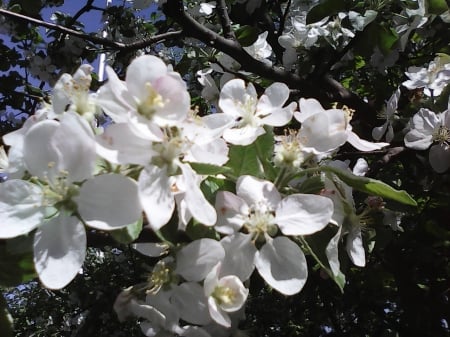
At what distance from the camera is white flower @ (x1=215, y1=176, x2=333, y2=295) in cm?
73

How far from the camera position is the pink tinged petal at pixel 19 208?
2.11 ft

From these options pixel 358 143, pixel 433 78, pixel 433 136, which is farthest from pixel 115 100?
pixel 433 78

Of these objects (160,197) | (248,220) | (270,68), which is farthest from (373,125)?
(160,197)

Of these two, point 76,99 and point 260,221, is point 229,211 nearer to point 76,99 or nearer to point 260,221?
point 260,221

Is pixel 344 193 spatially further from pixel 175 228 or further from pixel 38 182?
pixel 38 182

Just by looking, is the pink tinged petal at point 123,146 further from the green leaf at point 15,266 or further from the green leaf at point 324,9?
the green leaf at point 324,9

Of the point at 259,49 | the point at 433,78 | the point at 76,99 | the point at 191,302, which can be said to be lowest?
the point at 259,49

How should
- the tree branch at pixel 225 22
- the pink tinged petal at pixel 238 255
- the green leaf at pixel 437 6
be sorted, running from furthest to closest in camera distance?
the tree branch at pixel 225 22
the green leaf at pixel 437 6
the pink tinged petal at pixel 238 255

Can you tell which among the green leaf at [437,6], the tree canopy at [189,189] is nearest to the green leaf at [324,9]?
the green leaf at [437,6]

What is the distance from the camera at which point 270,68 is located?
1548 mm

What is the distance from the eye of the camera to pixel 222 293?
0.71 metres

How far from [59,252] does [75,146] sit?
0.11 metres

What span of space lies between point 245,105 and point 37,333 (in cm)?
270

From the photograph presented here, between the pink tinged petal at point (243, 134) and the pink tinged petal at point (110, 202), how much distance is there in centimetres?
18
